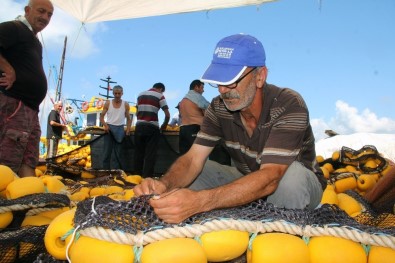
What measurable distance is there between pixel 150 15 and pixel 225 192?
516 centimetres

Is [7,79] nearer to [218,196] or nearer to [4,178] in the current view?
[4,178]

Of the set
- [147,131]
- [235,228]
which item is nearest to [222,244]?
[235,228]

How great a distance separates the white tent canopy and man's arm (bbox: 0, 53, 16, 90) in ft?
8.21

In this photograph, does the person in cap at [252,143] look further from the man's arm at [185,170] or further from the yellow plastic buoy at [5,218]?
the yellow plastic buoy at [5,218]

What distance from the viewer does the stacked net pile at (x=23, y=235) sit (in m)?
1.80

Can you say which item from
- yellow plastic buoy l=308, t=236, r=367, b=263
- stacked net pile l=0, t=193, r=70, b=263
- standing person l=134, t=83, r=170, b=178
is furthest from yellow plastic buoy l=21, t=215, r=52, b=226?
standing person l=134, t=83, r=170, b=178

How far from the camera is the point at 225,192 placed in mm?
1787

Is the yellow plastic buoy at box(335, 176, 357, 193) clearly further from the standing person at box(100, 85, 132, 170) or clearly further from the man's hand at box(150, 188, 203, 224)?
the standing person at box(100, 85, 132, 170)

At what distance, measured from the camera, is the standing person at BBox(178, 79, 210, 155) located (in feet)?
21.8

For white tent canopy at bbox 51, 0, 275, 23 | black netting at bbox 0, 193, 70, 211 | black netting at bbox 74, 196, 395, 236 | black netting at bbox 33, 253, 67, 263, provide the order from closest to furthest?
black netting at bbox 74, 196, 395, 236 → black netting at bbox 33, 253, 67, 263 → black netting at bbox 0, 193, 70, 211 → white tent canopy at bbox 51, 0, 275, 23

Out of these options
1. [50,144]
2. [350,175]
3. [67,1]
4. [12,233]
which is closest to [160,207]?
[12,233]

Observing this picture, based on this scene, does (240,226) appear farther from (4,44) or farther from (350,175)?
(350,175)

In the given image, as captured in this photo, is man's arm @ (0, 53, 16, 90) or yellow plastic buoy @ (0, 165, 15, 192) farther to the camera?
man's arm @ (0, 53, 16, 90)

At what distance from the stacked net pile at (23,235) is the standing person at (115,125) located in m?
5.46
